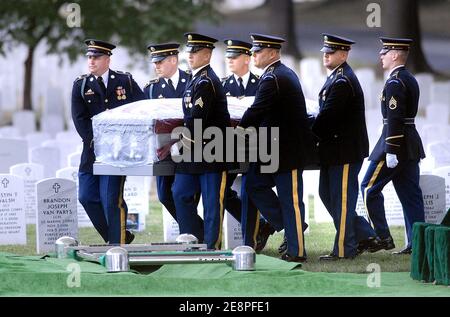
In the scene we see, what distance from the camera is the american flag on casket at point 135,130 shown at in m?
11.6

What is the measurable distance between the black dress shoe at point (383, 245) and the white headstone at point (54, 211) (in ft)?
8.85

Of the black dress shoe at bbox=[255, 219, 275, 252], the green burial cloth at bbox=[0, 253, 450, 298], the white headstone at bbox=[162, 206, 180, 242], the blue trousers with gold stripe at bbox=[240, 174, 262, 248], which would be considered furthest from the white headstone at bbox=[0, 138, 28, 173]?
the green burial cloth at bbox=[0, 253, 450, 298]

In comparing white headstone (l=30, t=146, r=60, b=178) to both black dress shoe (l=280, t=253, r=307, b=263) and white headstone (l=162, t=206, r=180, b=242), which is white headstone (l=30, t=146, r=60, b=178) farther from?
black dress shoe (l=280, t=253, r=307, b=263)

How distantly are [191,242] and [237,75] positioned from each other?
2061mm

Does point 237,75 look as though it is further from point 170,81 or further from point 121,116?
point 121,116

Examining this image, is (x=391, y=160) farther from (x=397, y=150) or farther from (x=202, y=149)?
(x=202, y=149)

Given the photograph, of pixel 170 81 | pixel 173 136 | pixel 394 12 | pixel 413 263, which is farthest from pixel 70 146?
pixel 394 12

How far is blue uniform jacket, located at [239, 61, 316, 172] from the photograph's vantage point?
37.7 feet

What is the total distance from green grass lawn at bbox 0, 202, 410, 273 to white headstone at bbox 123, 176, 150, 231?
121 mm

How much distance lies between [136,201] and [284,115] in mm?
3286

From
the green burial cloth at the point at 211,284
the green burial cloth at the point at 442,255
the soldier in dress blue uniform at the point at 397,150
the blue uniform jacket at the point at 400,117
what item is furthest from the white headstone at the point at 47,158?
the green burial cloth at the point at 442,255

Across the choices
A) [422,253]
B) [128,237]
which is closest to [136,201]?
[128,237]
